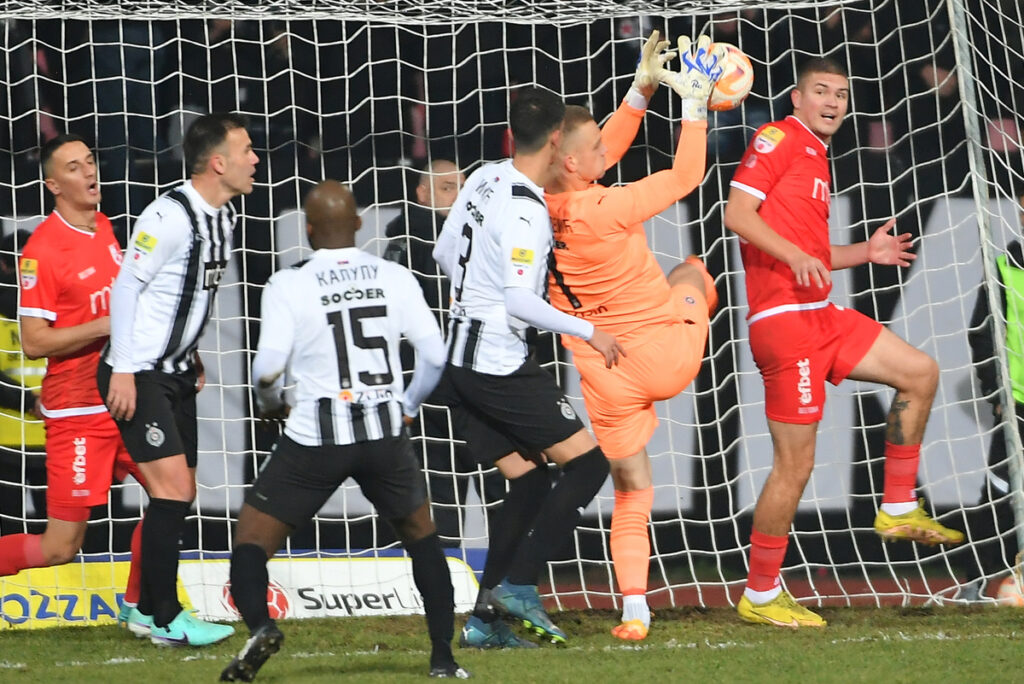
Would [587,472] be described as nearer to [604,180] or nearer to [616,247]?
[616,247]

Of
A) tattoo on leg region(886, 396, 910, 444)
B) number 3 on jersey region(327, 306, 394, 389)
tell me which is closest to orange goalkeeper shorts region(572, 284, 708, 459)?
tattoo on leg region(886, 396, 910, 444)

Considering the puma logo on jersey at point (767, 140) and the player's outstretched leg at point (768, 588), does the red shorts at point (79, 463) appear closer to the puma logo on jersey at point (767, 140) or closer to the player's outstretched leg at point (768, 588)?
the player's outstretched leg at point (768, 588)

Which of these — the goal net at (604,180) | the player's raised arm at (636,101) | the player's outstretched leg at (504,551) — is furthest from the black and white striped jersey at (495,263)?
the goal net at (604,180)

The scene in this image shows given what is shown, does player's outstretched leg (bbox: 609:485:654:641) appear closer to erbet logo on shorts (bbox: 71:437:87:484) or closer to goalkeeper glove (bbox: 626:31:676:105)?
goalkeeper glove (bbox: 626:31:676:105)

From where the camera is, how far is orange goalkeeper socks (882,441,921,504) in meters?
5.16

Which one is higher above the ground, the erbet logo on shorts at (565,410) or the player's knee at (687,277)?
the player's knee at (687,277)

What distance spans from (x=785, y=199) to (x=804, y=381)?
25.5 inches

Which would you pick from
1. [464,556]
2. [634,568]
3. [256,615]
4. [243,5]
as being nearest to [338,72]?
[243,5]

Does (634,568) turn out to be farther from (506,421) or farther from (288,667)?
(288,667)

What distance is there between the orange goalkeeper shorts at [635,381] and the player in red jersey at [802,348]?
336 mm

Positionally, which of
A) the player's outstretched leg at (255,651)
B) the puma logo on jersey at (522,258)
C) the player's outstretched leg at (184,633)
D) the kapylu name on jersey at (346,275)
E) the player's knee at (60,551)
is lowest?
the player's outstretched leg at (184,633)

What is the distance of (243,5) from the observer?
6.41 metres

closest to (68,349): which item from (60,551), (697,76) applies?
(60,551)

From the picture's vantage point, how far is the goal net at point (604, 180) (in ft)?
20.0
